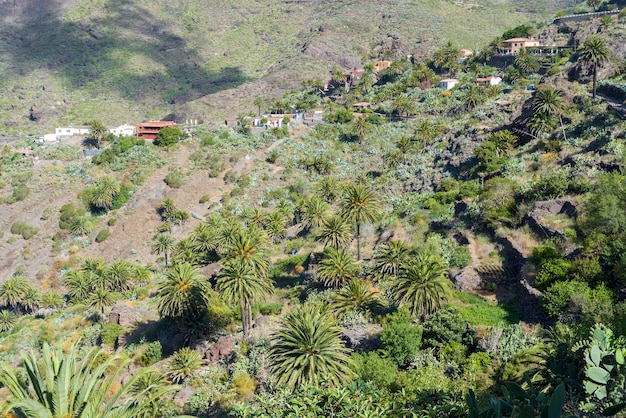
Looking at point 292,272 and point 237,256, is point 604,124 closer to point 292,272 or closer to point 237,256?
point 292,272

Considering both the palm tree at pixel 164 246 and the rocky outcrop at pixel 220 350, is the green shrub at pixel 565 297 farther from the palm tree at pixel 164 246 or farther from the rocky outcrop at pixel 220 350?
the palm tree at pixel 164 246

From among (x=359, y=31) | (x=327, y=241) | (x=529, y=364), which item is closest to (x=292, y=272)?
(x=327, y=241)

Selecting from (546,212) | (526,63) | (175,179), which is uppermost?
(526,63)

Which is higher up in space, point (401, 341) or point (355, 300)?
point (401, 341)

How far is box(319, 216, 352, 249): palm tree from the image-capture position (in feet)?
165

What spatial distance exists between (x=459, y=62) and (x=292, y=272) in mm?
102845

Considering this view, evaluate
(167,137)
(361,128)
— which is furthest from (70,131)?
(361,128)

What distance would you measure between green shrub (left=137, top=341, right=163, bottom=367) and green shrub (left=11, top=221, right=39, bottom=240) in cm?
5201

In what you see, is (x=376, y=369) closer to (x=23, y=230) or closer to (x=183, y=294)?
(x=183, y=294)

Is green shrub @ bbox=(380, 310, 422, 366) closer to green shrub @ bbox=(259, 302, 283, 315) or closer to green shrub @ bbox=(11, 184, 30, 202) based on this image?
green shrub @ bbox=(259, 302, 283, 315)

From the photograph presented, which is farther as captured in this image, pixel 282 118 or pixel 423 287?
pixel 282 118

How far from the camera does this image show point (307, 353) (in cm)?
2758

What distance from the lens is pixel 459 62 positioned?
438 ft

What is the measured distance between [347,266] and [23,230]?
69.1 meters
